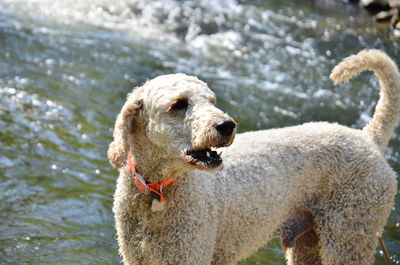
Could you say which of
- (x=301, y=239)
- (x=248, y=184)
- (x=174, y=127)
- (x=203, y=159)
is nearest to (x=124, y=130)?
(x=174, y=127)

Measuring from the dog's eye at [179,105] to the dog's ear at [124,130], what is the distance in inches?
11.4

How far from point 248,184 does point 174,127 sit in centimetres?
90

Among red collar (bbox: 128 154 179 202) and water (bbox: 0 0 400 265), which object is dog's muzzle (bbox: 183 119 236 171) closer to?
red collar (bbox: 128 154 179 202)

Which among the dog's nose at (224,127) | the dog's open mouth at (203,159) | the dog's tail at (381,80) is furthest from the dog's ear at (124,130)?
the dog's tail at (381,80)

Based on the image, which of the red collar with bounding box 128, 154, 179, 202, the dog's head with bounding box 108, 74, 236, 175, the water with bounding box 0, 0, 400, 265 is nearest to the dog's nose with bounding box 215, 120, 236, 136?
the dog's head with bounding box 108, 74, 236, 175

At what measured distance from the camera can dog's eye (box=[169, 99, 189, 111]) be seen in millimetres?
3238

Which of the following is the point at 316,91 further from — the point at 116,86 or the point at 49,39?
the point at 49,39

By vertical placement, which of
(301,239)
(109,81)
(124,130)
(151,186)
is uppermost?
Answer: (124,130)

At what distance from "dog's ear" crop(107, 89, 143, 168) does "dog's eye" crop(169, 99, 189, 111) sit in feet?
0.95

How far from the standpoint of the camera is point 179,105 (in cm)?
325

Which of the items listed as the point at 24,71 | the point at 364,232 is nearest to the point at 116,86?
the point at 24,71

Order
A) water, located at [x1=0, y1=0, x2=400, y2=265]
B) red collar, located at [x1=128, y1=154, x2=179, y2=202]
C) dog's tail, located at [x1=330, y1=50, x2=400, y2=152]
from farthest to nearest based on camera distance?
water, located at [x1=0, y1=0, x2=400, y2=265] → dog's tail, located at [x1=330, y1=50, x2=400, y2=152] → red collar, located at [x1=128, y1=154, x2=179, y2=202]

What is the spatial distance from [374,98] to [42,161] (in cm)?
560

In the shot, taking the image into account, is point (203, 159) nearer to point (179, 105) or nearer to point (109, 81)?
point (179, 105)
